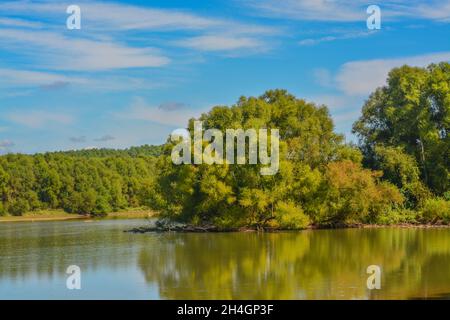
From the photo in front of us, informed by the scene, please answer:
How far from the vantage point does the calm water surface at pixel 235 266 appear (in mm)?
21562

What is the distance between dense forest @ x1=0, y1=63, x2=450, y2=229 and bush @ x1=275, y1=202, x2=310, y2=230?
77 mm

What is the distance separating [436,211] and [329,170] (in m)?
8.66

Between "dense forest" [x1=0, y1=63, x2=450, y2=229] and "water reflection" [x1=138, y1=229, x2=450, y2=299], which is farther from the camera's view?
"dense forest" [x1=0, y1=63, x2=450, y2=229]

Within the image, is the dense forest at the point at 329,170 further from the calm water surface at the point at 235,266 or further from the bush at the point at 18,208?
the bush at the point at 18,208

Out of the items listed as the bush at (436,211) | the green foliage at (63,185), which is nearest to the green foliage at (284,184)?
the bush at (436,211)

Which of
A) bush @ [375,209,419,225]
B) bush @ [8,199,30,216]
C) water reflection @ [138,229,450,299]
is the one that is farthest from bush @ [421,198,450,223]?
bush @ [8,199,30,216]

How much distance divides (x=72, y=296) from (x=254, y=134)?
27.5m

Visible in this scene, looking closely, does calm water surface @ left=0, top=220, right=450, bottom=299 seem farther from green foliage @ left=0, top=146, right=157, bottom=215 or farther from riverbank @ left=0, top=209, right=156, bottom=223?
green foliage @ left=0, top=146, right=157, bottom=215

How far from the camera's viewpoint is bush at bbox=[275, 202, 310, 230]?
46.2m

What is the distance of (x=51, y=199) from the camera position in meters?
108

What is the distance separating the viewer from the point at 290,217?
1813 inches

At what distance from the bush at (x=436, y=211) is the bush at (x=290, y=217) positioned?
9681 millimetres

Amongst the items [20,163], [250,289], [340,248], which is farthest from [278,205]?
[20,163]
